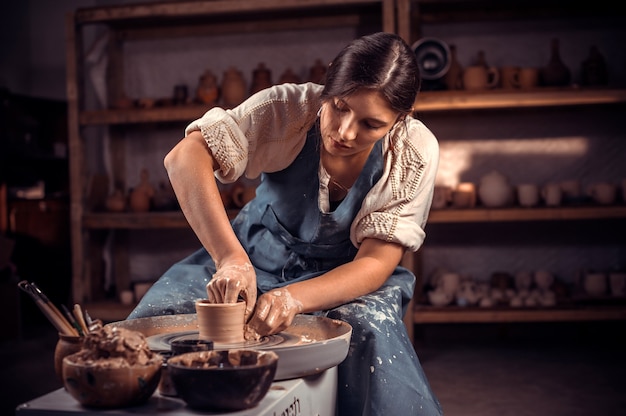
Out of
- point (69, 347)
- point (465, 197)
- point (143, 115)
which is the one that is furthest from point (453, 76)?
point (69, 347)

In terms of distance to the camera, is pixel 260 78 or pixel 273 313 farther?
pixel 260 78

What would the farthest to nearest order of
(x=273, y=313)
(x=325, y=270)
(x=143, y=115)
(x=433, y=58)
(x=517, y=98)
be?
(x=143, y=115) < (x=433, y=58) < (x=517, y=98) < (x=325, y=270) < (x=273, y=313)

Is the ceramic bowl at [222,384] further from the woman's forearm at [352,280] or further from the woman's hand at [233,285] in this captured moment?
the woman's forearm at [352,280]

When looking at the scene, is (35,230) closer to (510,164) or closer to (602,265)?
(510,164)

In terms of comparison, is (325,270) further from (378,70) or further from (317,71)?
(317,71)

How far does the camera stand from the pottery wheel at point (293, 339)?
1281 mm

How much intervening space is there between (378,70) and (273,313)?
655mm

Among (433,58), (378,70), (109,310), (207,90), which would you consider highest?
(433,58)

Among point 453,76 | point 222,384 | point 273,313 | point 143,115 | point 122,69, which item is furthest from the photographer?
point 122,69

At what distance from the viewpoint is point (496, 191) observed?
395cm

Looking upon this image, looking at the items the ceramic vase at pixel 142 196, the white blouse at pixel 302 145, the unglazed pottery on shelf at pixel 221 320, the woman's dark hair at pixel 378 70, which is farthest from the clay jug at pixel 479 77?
the unglazed pottery on shelf at pixel 221 320

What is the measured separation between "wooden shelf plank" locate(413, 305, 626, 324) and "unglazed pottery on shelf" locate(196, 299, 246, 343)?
2.56 m

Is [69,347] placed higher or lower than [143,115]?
lower

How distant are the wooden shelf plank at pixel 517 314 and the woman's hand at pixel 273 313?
2.40 meters
